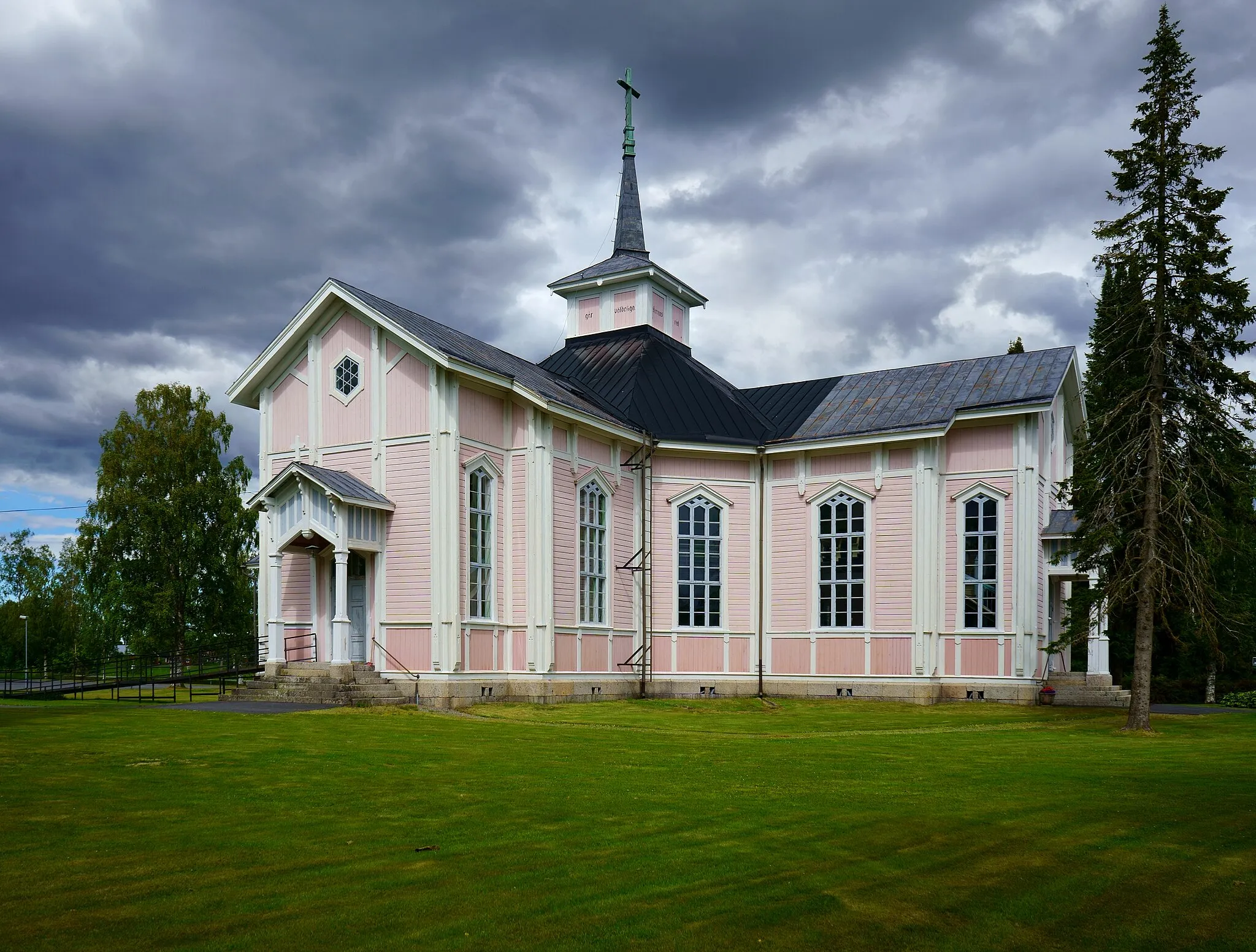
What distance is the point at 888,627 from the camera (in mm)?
26031

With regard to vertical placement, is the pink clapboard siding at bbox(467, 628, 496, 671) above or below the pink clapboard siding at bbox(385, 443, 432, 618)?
below

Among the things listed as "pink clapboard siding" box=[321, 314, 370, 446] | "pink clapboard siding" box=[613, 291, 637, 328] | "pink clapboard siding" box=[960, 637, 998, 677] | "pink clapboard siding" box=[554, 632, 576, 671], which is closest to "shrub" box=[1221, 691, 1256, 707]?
"pink clapboard siding" box=[960, 637, 998, 677]

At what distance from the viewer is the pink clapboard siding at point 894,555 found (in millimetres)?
25906

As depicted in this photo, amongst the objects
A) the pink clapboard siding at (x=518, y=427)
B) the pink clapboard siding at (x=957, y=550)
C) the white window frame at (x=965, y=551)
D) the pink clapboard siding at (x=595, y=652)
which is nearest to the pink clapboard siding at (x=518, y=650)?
the pink clapboard siding at (x=595, y=652)

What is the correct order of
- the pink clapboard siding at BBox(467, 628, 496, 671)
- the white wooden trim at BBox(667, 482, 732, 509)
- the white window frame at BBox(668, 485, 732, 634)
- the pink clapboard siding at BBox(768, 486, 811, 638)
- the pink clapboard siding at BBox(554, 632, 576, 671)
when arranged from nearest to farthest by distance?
the pink clapboard siding at BBox(467, 628, 496, 671), the pink clapboard siding at BBox(554, 632, 576, 671), the pink clapboard siding at BBox(768, 486, 811, 638), the white window frame at BBox(668, 485, 732, 634), the white wooden trim at BBox(667, 482, 732, 509)

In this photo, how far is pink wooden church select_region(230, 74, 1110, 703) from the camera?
22594mm

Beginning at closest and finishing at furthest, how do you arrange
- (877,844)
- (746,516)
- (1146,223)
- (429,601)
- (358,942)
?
(358,942), (877,844), (1146,223), (429,601), (746,516)

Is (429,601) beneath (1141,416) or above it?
beneath

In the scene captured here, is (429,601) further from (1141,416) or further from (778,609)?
(1141,416)

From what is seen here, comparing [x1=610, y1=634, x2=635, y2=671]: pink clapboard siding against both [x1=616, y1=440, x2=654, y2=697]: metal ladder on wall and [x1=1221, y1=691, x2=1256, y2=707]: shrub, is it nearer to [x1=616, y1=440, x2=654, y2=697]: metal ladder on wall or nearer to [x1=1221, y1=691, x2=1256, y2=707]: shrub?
[x1=616, y1=440, x2=654, y2=697]: metal ladder on wall

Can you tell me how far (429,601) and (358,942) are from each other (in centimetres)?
1695

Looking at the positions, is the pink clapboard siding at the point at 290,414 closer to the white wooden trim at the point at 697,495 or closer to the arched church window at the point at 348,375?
the arched church window at the point at 348,375

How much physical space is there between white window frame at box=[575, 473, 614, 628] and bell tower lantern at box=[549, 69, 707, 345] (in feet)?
27.5

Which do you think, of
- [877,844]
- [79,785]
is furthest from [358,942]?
[79,785]
